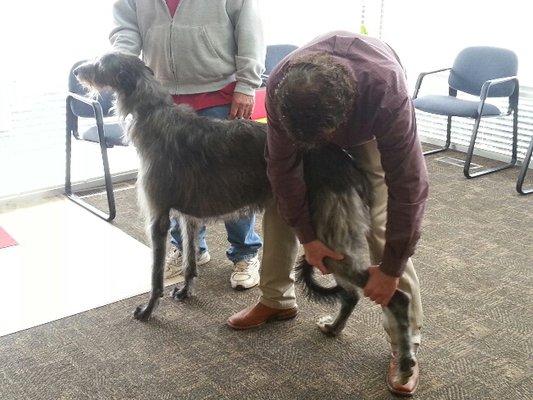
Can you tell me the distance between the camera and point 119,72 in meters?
2.31

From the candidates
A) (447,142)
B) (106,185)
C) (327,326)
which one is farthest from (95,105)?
(447,142)

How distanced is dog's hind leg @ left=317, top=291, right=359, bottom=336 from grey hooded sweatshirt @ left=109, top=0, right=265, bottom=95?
1.00m

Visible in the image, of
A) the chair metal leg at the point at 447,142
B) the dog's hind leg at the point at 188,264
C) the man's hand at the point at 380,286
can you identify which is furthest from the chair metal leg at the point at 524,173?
the man's hand at the point at 380,286

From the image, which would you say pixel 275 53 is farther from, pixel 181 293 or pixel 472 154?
pixel 181 293

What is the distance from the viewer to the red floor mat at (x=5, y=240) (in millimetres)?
3223

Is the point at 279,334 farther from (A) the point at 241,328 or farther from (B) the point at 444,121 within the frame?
(B) the point at 444,121

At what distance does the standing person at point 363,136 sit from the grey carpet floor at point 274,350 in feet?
0.66

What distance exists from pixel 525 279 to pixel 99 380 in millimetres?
1989

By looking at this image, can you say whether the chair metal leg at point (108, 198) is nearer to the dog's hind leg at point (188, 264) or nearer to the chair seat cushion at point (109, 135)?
the chair seat cushion at point (109, 135)

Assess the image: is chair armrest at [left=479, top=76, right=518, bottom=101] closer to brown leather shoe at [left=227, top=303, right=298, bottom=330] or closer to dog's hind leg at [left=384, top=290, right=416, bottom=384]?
brown leather shoe at [left=227, top=303, right=298, bottom=330]

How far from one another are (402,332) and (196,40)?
144 cm

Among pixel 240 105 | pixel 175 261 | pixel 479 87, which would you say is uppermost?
pixel 240 105

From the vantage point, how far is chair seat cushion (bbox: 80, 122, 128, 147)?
3461 mm

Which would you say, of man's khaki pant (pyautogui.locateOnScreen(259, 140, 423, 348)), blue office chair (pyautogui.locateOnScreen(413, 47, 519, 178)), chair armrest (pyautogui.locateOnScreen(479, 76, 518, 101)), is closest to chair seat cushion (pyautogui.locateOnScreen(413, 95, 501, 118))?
blue office chair (pyautogui.locateOnScreen(413, 47, 519, 178))
